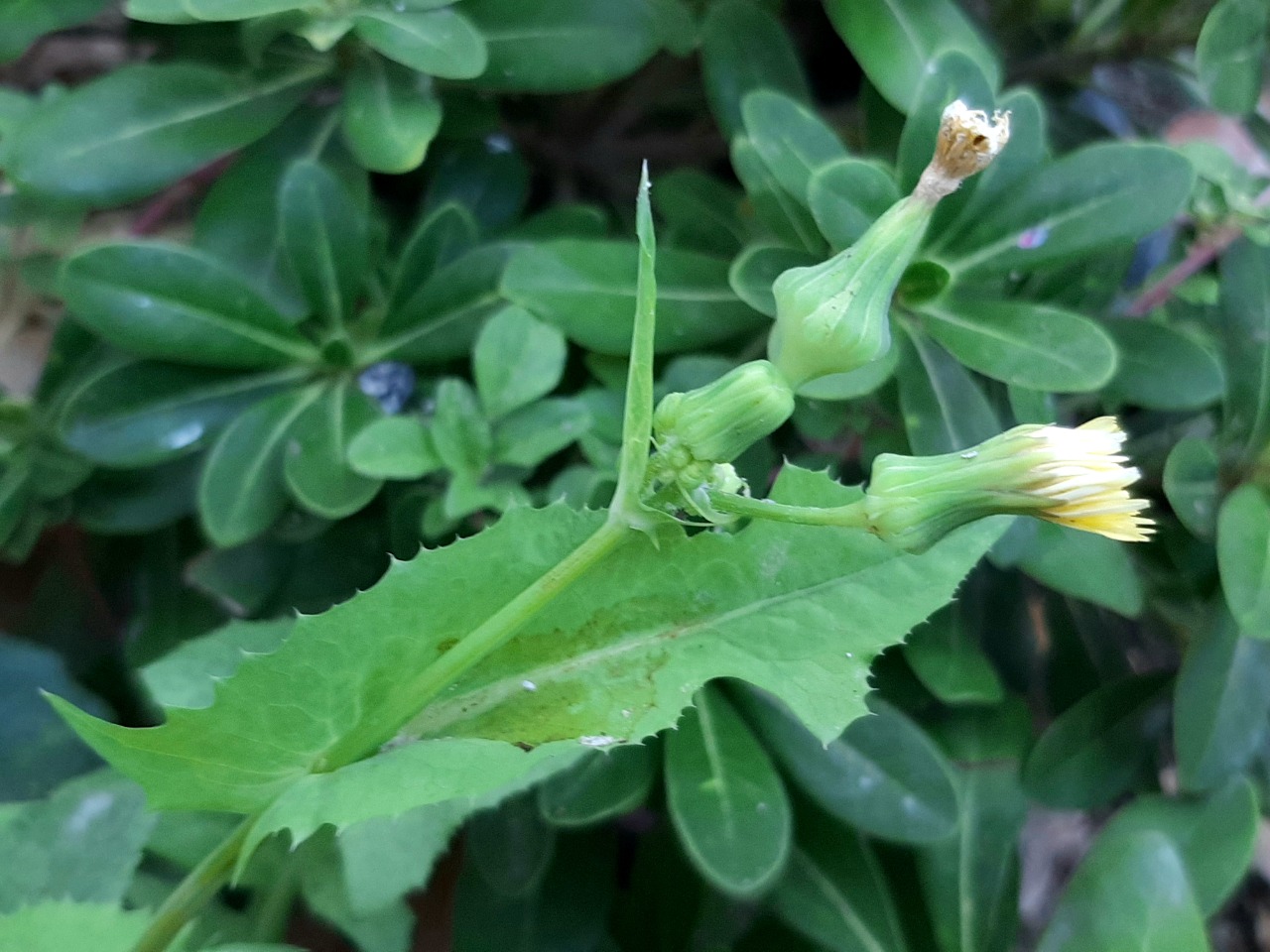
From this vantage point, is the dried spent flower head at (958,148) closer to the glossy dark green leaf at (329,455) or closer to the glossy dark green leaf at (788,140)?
the glossy dark green leaf at (788,140)

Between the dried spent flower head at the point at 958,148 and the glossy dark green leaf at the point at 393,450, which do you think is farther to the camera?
the glossy dark green leaf at the point at 393,450

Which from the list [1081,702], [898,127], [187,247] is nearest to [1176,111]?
[898,127]

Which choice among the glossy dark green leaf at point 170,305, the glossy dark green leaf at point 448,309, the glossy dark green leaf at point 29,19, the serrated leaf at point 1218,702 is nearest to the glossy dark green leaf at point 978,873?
the serrated leaf at point 1218,702

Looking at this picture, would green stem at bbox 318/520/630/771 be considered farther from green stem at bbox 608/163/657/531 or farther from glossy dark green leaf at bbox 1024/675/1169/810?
glossy dark green leaf at bbox 1024/675/1169/810

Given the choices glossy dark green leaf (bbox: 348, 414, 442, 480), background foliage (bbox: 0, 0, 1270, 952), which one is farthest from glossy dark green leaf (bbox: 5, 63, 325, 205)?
glossy dark green leaf (bbox: 348, 414, 442, 480)

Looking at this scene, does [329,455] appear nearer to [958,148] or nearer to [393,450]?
[393,450]

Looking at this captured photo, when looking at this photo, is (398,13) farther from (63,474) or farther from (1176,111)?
(1176,111)

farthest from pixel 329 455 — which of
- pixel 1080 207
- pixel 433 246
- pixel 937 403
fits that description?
pixel 1080 207
